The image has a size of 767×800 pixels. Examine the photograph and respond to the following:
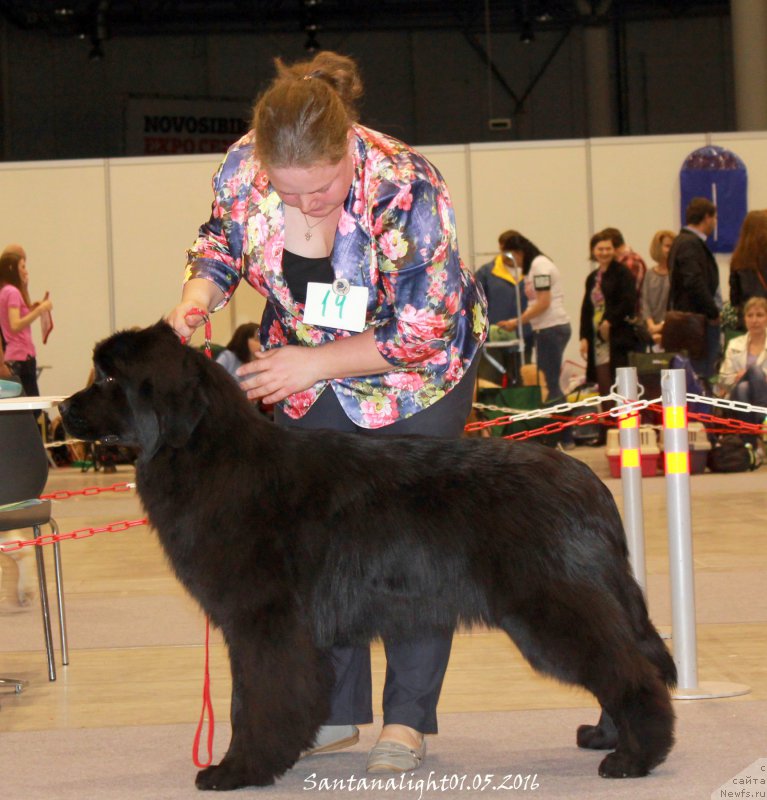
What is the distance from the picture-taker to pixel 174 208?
1160 centimetres

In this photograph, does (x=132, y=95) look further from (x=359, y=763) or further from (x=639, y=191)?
(x=359, y=763)

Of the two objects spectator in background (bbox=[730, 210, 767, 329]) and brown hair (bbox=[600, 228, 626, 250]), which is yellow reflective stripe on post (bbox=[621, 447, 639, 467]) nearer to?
spectator in background (bbox=[730, 210, 767, 329])

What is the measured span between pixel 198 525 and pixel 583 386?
790cm

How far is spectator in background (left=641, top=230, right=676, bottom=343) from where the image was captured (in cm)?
1016

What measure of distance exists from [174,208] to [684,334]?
17.3ft

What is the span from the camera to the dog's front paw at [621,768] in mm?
2615

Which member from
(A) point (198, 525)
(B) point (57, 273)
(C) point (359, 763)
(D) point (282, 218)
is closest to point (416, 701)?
(C) point (359, 763)

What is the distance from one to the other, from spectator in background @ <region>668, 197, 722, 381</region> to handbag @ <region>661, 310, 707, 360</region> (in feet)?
0.49

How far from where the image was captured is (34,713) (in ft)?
11.5

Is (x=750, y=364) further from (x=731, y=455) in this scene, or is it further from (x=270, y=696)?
(x=270, y=696)

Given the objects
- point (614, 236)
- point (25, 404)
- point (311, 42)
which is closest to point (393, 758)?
point (25, 404)

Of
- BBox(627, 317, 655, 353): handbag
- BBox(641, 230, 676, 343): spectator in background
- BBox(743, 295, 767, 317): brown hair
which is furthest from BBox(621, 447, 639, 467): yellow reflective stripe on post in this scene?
BBox(641, 230, 676, 343): spectator in background

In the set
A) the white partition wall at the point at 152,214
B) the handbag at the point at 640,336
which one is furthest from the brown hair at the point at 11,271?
the handbag at the point at 640,336

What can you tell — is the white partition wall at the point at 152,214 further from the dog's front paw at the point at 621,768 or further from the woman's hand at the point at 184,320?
the dog's front paw at the point at 621,768
